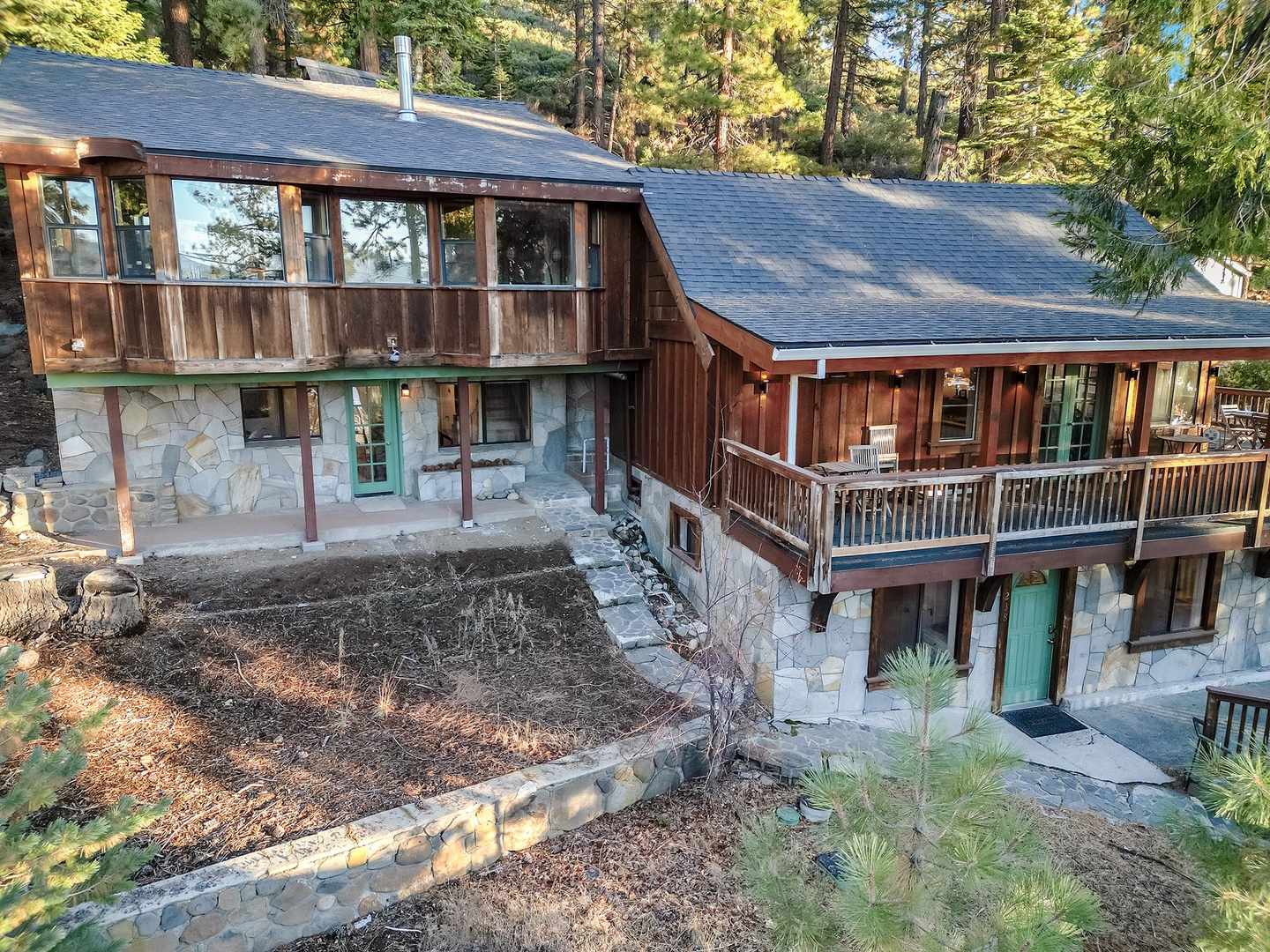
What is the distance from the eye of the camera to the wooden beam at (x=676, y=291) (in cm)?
973

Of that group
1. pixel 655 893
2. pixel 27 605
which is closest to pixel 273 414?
pixel 27 605

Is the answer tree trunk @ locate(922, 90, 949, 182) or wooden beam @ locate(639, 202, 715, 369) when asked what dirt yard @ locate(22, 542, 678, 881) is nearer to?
wooden beam @ locate(639, 202, 715, 369)

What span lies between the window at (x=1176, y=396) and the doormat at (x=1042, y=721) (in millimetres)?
4768

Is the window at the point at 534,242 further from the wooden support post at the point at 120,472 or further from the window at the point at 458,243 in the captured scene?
the wooden support post at the point at 120,472

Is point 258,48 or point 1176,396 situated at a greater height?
point 258,48

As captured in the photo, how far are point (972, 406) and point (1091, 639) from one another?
11.0ft

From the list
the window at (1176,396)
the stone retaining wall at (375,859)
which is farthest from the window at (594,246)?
the window at (1176,396)

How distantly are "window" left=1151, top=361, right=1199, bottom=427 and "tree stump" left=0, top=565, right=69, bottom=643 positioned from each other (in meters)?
14.2

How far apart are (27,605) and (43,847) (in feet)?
19.8

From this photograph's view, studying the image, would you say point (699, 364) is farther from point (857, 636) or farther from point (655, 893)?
point (655, 893)

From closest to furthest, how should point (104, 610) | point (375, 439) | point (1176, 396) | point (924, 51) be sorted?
point (104, 610), point (1176, 396), point (375, 439), point (924, 51)

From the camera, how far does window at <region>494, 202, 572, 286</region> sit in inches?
445

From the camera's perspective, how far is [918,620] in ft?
32.0

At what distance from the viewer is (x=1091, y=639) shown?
10.3 metres
